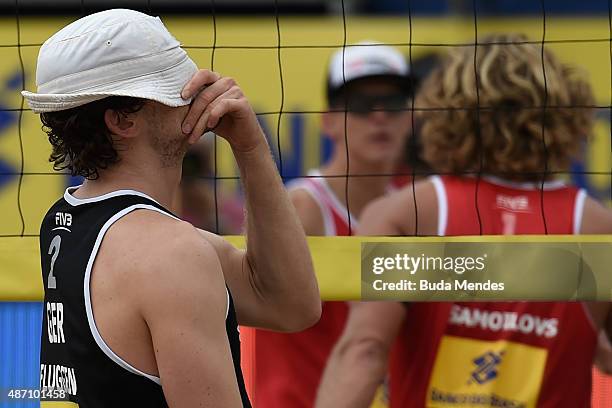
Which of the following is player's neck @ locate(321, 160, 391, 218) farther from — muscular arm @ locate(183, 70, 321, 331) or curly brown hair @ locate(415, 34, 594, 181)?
muscular arm @ locate(183, 70, 321, 331)

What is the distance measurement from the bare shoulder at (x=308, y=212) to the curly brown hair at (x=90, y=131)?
6.60 feet

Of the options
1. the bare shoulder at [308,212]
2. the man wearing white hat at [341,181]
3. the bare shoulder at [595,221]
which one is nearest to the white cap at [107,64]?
the man wearing white hat at [341,181]

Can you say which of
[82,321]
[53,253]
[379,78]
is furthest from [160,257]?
[379,78]

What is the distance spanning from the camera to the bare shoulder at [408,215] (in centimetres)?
333

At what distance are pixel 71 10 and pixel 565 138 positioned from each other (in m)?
6.44

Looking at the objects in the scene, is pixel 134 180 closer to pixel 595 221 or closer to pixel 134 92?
pixel 134 92

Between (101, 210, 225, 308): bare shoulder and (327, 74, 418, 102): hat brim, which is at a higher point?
(327, 74, 418, 102): hat brim

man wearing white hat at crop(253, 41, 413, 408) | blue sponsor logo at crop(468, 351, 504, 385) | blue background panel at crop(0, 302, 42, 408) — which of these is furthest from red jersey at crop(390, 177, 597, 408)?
blue background panel at crop(0, 302, 42, 408)

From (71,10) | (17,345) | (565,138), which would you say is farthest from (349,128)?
(71,10)

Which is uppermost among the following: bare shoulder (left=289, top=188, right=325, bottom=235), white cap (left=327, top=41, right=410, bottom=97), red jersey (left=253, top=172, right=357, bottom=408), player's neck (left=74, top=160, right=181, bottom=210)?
white cap (left=327, top=41, right=410, bottom=97)

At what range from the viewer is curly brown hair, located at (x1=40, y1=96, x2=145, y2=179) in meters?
2.25

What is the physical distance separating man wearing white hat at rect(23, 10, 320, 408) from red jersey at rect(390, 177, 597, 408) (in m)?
1.08

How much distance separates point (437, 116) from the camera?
361 cm

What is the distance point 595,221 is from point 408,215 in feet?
1.75
